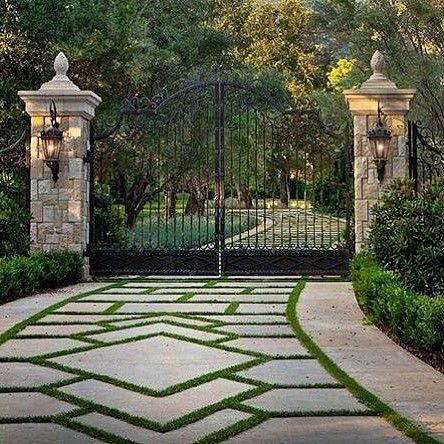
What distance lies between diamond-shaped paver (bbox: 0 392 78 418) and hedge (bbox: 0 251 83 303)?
13.1ft

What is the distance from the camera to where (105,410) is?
3986 millimetres

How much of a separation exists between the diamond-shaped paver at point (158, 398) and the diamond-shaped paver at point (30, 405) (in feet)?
0.53

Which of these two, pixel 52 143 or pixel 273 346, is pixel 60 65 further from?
pixel 273 346

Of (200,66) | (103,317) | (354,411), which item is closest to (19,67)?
(200,66)

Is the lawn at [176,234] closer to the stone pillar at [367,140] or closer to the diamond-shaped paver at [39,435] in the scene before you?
the stone pillar at [367,140]

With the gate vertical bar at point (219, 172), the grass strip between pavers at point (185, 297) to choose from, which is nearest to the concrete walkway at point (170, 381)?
the grass strip between pavers at point (185, 297)

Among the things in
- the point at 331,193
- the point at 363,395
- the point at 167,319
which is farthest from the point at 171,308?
the point at 331,193

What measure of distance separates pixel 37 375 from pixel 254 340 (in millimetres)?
1816

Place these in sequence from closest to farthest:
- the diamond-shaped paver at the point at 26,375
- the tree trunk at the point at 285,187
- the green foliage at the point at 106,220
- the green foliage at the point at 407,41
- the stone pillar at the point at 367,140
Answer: the diamond-shaped paver at the point at 26,375
the stone pillar at the point at 367,140
the tree trunk at the point at 285,187
the green foliage at the point at 106,220
the green foliage at the point at 407,41

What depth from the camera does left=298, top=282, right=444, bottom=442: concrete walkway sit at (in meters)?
4.04

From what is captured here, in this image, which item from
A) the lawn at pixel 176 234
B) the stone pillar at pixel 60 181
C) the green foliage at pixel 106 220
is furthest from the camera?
the green foliage at pixel 106 220

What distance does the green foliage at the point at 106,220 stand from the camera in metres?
12.2

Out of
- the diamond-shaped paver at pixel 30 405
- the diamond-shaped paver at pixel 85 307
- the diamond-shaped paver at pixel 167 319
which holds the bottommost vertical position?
the diamond-shaped paver at pixel 30 405

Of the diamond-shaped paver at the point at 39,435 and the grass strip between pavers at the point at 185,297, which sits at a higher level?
the grass strip between pavers at the point at 185,297
